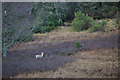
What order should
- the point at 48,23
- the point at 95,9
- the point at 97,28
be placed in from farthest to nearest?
the point at 95,9, the point at 48,23, the point at 97,28

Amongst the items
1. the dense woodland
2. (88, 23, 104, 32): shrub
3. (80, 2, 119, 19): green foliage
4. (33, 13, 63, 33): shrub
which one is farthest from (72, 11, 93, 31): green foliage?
(33, 13, 63, 33): shrub

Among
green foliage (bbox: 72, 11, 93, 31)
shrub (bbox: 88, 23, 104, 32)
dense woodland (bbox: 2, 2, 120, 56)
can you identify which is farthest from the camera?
green foliage (bbox: 72, 11, 93, 31)

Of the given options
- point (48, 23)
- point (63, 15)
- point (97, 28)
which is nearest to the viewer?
point (97, 28)

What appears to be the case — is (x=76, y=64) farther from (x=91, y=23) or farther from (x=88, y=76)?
(x=91, y=23)

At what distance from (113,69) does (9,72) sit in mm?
4358

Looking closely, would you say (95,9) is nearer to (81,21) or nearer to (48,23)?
(48,23)

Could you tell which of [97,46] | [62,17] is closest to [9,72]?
[97,46]

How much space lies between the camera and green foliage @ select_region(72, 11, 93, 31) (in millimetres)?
17250

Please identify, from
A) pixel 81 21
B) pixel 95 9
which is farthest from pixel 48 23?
pixel 95 9

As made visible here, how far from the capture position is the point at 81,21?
57.4 feet

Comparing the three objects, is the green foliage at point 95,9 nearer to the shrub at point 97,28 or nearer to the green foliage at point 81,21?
the green foliage at point 81,21

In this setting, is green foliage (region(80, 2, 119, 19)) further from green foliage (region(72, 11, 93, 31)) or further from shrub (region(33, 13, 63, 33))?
shrub (region(33, 13, 63, 33))

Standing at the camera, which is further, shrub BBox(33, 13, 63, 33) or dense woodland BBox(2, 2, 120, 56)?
shrub BBox(33, 13, 63, 33)

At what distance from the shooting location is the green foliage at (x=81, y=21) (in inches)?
679
